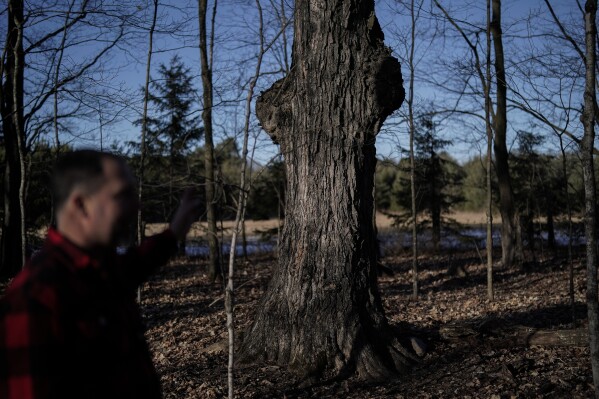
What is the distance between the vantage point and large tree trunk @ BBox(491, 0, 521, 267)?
15242mm

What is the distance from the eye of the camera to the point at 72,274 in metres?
1.56

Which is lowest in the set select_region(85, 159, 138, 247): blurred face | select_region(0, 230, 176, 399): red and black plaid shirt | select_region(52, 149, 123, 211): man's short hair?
select_region(0, 230, 176, 399): red and black plaid shirt

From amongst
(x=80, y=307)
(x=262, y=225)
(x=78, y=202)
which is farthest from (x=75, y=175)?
(x=262, y=225)

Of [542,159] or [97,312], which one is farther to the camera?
[542,159]

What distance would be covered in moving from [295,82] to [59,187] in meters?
4.43

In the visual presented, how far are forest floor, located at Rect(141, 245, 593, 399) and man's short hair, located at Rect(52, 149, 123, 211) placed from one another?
124 inches

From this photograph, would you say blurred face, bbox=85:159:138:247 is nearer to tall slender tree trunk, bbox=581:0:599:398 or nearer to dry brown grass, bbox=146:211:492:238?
tall slender tree trunk, bbox=581:0:599:398

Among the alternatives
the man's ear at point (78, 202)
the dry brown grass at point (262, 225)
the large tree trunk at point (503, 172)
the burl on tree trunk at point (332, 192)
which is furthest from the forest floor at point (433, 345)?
the dry brown grass at point (262, 225)

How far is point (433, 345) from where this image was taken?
20.2 ft

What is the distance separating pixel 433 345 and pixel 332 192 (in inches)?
86.6

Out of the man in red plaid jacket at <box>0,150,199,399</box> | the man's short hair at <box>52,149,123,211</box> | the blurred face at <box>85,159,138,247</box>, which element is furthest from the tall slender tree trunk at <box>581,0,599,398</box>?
the man's short hair at <box>52,149,123,211</box>

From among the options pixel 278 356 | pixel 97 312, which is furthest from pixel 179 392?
pixel 97 312

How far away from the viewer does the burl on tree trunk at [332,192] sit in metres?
5.58

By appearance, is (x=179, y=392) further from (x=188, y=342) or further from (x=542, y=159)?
(x=542, y=159)
